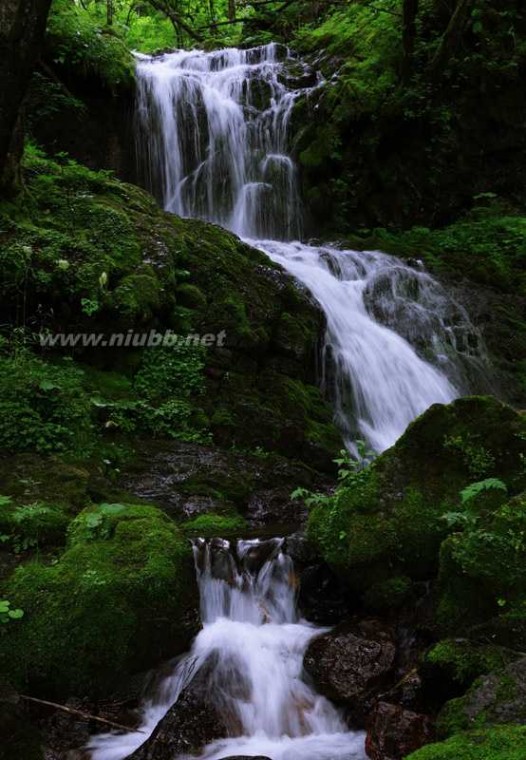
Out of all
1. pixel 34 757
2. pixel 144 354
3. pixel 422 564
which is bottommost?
pixel 34 757

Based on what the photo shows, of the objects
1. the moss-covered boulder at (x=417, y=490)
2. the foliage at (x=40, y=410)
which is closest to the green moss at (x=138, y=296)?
the foliage at (x=40, y=410)

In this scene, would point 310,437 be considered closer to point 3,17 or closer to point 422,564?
point 422,564

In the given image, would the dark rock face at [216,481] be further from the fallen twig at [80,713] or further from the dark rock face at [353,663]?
the fallen twig at [80,713]

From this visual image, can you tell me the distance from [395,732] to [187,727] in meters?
1.12

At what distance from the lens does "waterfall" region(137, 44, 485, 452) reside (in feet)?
30.1

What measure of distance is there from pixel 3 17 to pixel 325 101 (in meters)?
10.4

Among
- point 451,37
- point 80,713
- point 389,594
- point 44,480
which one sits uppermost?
point 451,37

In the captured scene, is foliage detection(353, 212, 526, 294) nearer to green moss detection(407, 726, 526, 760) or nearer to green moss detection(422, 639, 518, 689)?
green moss detection(422, 639, 518, 689)

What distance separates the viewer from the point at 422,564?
411cm

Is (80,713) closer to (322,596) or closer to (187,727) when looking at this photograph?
(187,727)

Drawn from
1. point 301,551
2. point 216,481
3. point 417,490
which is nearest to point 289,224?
point 216,481

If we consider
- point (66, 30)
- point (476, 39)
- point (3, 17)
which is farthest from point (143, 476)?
point (476, 39)

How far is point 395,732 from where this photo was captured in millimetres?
2998

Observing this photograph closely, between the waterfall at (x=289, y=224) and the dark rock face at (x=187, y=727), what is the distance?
4.89 metres
